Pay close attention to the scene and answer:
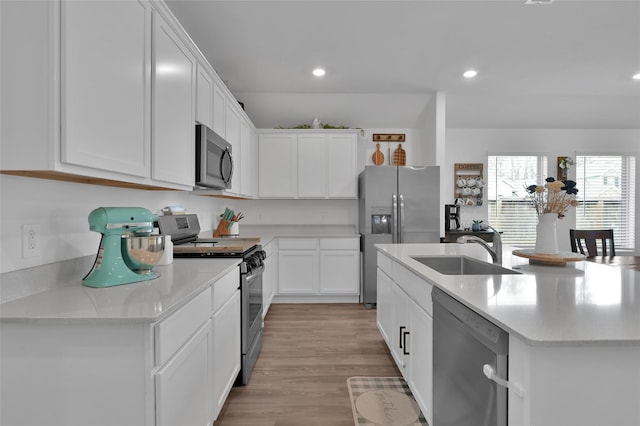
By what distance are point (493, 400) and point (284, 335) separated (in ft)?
7.77

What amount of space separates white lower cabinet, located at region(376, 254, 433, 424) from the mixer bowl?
51.8 inches

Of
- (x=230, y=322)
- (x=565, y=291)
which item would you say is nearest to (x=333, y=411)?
(x=230, y=322)

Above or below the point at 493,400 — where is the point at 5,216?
above

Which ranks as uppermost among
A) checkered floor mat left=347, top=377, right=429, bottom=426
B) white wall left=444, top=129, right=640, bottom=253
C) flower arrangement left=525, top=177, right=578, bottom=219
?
white wall left=444, top=129, right=640, bottom=253

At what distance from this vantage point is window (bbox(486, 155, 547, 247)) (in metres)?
5.36

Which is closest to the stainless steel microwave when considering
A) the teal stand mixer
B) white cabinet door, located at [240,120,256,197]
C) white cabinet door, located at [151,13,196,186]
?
white cabinet door, located at [151,13,196,186]

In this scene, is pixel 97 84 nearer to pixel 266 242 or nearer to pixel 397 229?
pixel 266 242

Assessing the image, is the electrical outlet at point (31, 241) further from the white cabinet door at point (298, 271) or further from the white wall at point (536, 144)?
the white wall at point (536, 144)

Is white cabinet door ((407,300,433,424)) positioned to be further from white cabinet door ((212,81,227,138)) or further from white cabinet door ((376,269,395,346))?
white cabinet door ((212,81,227,138))

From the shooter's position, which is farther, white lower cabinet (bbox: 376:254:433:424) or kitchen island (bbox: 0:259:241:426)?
white lower cabinet (bbox: 376:254:433:424)

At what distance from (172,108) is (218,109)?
910 millimetres

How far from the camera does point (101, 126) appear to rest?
1.23 metres

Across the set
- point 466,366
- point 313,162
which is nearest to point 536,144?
point 313,162

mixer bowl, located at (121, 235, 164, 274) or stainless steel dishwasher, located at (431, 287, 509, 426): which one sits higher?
mixer bowl, located at (121, 235, 164, 274)
